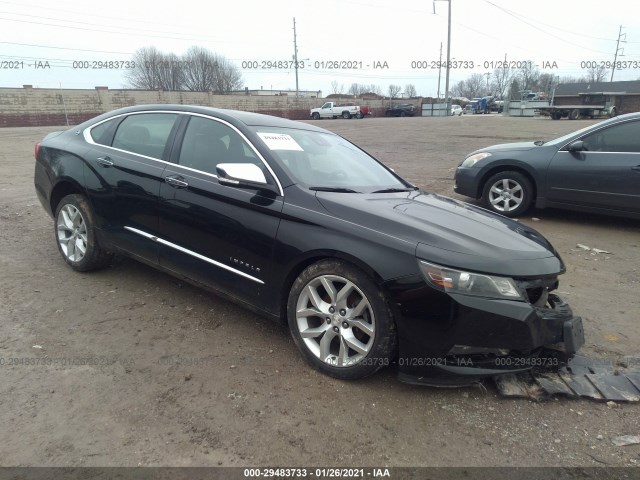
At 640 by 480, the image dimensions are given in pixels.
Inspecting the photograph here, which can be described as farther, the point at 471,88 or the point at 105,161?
the point at 471,88

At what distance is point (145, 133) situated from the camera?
152 inches

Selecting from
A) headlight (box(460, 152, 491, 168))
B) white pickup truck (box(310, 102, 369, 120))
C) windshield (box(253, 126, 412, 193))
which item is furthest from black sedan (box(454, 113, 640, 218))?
white pickup truck (box(310, 102, 369, 120))

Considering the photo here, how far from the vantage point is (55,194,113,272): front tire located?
4074mm

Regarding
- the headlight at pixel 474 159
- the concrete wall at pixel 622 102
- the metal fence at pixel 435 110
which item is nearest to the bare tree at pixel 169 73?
the metal fence at pixel 435 110

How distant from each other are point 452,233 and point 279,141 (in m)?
1.49

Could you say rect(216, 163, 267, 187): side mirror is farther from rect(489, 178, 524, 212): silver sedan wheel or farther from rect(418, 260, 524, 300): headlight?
rect(489, 178, 524, 212): silver sedan wheel

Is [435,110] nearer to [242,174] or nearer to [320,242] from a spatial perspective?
[242,174]

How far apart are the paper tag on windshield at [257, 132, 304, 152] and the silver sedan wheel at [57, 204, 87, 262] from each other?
1.99 m

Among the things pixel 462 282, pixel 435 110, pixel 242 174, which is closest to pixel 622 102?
pixel 435 110

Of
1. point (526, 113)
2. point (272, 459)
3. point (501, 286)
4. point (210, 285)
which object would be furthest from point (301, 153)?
point (526, 113)

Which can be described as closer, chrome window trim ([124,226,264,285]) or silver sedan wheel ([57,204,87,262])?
chrome window trim ([124,226,264,285])

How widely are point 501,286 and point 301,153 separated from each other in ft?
5.80

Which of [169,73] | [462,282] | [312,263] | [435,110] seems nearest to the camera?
[462,282]

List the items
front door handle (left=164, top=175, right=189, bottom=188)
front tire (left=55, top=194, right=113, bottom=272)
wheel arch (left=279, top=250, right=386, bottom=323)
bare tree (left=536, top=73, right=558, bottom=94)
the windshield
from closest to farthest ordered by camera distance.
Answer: wheel arch (left=279, top=250, right=386, bottom=323) → the windshield → front door handle (left=164, top=175, right=189, bottom=188) → front tire (left=55, top=194, right=113, bottom=272) → bare tree (left=536, top=73, right=558, bottom=94)
